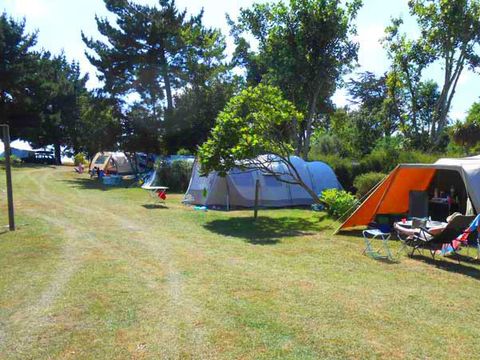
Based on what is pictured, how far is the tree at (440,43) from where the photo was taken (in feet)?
66.5

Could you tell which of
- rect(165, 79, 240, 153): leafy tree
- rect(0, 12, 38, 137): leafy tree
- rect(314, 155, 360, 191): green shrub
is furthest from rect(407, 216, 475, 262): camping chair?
rect(0, 12, 38, 137): leafy tree

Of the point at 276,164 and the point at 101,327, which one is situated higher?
the point at 276,164

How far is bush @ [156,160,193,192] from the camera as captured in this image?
2411 cm

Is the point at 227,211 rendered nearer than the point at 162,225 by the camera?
No

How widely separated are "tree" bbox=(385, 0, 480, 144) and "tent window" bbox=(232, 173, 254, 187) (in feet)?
35.4

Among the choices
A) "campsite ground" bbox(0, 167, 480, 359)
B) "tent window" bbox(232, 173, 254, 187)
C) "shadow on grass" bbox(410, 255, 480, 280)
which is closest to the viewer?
"campsite ground" bbox(0, 167, 480, 359)

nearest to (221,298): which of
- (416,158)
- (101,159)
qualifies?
(416,158)

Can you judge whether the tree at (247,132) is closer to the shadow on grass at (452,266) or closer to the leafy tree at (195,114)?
the shadow on grass at (452,266)

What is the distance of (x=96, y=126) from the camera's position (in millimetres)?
29656

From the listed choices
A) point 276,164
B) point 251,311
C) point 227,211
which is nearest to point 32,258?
point 251,311

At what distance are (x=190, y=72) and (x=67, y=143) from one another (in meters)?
29.8

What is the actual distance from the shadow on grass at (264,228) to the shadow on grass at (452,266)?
308 cm

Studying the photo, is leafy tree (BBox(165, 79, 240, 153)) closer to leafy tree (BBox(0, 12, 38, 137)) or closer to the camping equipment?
the camping equipment

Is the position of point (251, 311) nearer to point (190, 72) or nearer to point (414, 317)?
point (414, 317)
